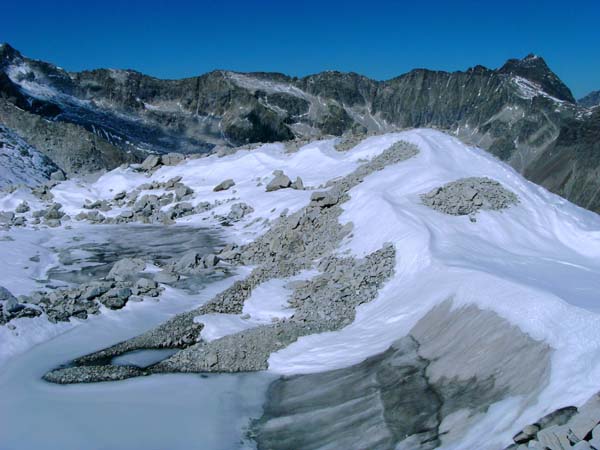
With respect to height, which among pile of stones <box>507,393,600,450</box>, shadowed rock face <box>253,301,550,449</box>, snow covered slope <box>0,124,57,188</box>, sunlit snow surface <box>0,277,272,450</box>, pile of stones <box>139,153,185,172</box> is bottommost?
pile of stones <box>507,393,600,450</box>

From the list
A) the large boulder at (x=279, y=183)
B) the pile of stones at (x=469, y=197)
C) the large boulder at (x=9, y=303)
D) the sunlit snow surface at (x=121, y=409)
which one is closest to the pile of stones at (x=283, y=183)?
the large boulder at (x=279, y=183)

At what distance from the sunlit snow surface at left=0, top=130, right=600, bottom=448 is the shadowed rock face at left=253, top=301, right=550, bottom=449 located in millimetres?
389

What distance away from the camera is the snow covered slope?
58062 millimetres

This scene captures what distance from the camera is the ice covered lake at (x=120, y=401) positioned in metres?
12.6

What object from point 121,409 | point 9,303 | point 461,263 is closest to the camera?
point 121,409

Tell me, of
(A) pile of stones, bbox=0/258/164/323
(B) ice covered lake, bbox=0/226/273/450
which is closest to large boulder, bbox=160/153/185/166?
(A) pile of stones, bbox=0/258/164/323

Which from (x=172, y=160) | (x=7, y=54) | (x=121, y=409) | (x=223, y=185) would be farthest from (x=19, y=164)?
(x=7, y=54)

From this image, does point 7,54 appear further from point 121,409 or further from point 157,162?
point 121,409

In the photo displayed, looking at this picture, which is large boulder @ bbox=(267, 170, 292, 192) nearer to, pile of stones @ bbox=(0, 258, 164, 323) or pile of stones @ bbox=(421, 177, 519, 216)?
pile of stones @ bbox=(421, 177, 519, 216)

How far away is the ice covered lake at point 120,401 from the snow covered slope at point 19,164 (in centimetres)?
4105

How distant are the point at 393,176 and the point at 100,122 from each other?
129 meters

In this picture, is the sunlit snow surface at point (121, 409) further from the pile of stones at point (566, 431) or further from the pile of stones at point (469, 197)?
the pile of stones at point (469, 197)

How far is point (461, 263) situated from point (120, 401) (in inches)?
384

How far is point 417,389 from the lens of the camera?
12453 mm
